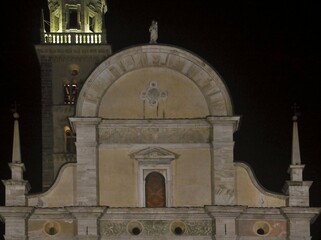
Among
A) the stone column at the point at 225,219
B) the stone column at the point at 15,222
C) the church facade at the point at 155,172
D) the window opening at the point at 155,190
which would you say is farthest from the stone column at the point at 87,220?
the stone column at the point at 225,219

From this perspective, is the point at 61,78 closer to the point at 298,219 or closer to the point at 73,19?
the point at 73,19

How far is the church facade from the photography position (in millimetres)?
34156

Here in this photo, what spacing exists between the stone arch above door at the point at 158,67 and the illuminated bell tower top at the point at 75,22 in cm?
866

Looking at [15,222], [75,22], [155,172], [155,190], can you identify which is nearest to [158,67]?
[155,172]

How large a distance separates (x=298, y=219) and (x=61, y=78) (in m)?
14.0

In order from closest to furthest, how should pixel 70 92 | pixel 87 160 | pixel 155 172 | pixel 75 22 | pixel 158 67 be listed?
pixel 87 160 → pixel 155 172 → pixel 158 67 → pixel 70 92 → pixel 75 22

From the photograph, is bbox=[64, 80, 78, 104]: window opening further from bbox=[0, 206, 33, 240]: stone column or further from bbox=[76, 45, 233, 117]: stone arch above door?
A: bbox=[0, 206, 33, 240]: stone column

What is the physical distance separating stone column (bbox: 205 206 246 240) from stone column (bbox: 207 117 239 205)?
16.2 inches

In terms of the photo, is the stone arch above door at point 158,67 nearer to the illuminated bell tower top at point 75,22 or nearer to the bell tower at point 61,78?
the bell tower at point 61,78

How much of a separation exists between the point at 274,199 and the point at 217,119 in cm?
338

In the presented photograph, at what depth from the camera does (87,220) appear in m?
34.0

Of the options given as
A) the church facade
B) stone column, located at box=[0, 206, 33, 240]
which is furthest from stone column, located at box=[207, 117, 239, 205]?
stone column, located at box=[0, 206, 33, 240]

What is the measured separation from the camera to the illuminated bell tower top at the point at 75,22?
4381cm

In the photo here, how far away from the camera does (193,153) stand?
1378 inches
